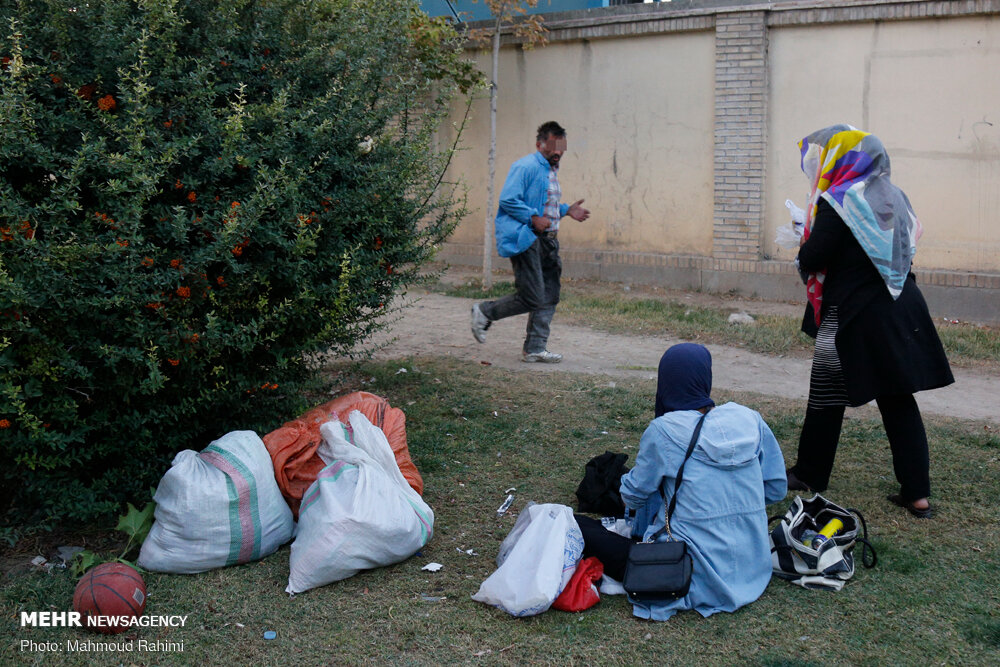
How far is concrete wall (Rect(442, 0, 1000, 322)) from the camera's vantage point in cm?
854

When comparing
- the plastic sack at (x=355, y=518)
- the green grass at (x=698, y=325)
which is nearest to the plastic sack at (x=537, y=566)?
the plastic sack at (x=355, y=518)

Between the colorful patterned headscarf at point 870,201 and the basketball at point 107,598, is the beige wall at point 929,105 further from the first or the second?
the basketball at point 107,598

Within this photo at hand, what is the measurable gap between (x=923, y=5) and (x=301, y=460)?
7.47 meters

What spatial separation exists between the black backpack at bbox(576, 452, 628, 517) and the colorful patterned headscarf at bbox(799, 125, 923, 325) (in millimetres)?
1524

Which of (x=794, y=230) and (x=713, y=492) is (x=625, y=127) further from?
(x=713, y=492)

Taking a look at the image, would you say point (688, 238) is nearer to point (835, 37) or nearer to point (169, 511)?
point (835, 37)

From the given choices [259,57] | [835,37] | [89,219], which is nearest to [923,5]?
[835,37]

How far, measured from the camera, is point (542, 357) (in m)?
7.26

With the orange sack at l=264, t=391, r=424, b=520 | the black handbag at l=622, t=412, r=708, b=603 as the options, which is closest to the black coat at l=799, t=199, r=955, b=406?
the black handbag at l=622, t=412, r=708, b=603

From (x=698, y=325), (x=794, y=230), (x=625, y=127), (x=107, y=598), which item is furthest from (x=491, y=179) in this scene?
(x=107, y=598)

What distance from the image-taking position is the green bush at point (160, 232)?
Answer: 11.9ft

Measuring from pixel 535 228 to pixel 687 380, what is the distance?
10.8 feet

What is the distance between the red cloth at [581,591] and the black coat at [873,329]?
155cm

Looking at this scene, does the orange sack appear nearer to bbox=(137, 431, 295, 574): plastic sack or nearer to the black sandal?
bbox=(137, 431, 295, 574): plastic sack
